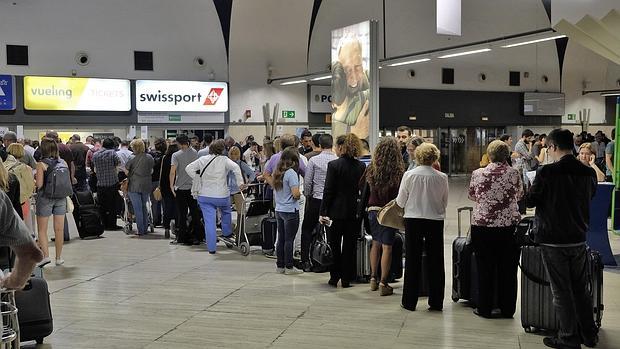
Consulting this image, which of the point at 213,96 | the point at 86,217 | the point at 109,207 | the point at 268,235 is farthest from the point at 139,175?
the point at 213,96

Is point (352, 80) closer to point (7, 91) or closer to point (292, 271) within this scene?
point (292, 271)

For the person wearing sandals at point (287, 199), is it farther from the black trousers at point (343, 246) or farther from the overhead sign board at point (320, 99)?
the overhead sign board at point (320, 99)

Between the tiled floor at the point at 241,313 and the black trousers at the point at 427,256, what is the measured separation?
0.61 ft

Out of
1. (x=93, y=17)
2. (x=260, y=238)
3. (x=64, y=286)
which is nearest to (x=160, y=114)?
(x=93, y=17)

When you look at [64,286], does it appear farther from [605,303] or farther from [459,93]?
[459,93]

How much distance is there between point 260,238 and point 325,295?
266 cm

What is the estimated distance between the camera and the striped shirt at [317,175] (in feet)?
22.5

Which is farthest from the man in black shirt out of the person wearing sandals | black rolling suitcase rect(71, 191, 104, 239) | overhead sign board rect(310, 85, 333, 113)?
overhead sign board rect(310, 85, 333, 113)

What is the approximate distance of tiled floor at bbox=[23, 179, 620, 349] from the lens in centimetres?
489

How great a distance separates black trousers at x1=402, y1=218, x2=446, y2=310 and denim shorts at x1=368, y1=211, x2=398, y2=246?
51 centimetres

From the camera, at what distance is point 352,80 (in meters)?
8.99

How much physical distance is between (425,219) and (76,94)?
578 inches

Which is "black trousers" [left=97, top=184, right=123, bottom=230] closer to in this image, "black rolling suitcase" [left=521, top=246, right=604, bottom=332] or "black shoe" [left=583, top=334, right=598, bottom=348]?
"black rolling suitcase" [left=521, top=246, right=604, bottom=332]

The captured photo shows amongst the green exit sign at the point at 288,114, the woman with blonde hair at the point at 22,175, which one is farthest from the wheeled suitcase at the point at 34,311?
the green exit sign at the point at 288,114
